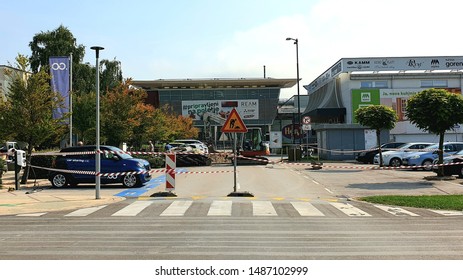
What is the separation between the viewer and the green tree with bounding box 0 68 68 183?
18344 millimetres

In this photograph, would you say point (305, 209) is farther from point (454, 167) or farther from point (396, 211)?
point (454, 167)

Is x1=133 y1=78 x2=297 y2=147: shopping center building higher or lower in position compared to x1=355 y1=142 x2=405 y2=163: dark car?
higher

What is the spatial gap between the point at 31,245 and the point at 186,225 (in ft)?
10.1

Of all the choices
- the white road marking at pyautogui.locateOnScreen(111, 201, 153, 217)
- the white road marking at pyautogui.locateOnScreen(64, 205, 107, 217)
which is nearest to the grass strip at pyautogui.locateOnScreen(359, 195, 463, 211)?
the white road marking at pyautogui.locateOnScreen(111, 201, 153, 217)

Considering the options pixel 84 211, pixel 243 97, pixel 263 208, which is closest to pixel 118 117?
pixel 84 211

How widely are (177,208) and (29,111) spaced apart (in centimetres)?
968

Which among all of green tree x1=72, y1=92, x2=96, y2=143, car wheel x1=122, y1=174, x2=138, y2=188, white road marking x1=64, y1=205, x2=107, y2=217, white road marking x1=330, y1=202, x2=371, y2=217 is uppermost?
green tree x1=72, y1=92, x2=96, y2=143

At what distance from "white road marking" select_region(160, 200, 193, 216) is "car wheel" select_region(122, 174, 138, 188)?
4.96 metres

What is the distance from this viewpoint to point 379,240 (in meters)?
7.98

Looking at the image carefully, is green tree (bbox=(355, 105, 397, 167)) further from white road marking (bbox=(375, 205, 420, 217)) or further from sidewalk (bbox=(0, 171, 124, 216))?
sidewalk (bbox=(0, 171, 124, 216))

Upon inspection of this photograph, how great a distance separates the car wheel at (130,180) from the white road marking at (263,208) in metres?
6.47

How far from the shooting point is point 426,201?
13.1 metres

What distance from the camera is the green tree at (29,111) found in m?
18.3

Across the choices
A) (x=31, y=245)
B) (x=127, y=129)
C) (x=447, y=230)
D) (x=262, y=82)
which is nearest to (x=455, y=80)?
(x=262, y=82)
